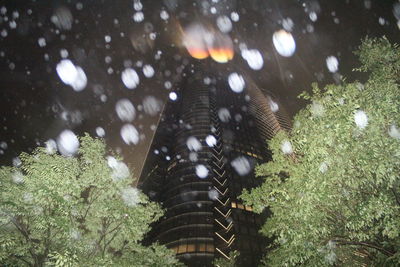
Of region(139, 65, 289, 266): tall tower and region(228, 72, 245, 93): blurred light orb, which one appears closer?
region(139, 65, 289, 266): tall tower

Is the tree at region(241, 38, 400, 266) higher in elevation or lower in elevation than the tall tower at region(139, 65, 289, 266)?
lower

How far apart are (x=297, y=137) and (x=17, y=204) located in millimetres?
11315

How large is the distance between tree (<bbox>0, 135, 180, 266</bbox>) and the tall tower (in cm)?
3805

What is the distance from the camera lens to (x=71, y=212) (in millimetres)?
12820

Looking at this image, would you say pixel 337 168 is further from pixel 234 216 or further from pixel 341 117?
pixel 234 216

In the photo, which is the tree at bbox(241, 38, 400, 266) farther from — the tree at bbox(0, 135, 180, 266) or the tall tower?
the tall tower

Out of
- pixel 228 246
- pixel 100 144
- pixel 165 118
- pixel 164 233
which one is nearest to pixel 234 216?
pixel 228 246

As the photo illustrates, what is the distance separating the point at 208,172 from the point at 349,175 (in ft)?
197

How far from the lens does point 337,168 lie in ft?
30.3

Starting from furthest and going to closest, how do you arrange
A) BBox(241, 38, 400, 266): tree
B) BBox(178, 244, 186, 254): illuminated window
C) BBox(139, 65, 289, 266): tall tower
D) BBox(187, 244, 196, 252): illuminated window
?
1. BBox(139, 65, 289, 266): tall tower
2. BBox(178, 244, 186, 254): illuminated window
3. BBox(187, 244, 196, 252): illuminated window
4. BBox(241, 38, 400, 266): tree

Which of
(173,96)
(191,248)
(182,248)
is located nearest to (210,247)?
(191,248)

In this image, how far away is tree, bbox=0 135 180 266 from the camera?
11.4 metres

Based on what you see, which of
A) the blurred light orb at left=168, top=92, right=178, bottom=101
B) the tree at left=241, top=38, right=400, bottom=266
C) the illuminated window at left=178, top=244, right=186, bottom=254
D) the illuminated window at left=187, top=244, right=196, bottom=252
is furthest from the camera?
the blurred light orb at left=168, top=92, right=178, bottom=101

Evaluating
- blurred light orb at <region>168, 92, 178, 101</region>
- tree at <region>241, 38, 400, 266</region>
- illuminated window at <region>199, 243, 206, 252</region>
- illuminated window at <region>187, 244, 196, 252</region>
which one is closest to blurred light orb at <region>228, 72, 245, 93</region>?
blurred light orb at <region>168, 92, 178, 101</region>
